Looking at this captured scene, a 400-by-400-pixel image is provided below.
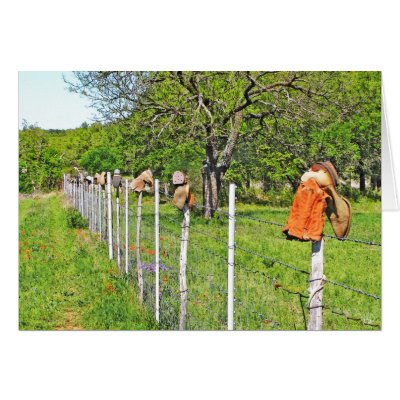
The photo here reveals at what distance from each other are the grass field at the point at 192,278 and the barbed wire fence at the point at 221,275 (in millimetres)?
10

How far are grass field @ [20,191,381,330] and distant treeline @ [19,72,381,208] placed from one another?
29cm

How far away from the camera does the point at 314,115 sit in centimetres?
636

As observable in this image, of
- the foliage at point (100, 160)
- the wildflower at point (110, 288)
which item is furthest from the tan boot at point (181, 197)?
the foliage at point (100, 160)

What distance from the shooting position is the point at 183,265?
197 inches

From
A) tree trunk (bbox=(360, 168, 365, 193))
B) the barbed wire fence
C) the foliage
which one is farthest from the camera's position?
the foliage

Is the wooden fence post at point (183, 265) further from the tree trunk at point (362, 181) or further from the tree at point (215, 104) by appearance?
the tree trunk at point (362, 181)

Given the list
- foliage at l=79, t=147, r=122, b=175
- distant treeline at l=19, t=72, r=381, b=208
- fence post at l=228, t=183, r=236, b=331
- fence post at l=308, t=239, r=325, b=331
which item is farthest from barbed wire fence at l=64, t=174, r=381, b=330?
fence post at l=308, t=239, r=325, b=331

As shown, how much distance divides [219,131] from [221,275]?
1.22 metres

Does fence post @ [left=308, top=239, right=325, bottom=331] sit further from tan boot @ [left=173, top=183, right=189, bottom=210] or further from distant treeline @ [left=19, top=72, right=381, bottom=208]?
distant treeline @ [left=19, top=72, right=381, bottom=208]

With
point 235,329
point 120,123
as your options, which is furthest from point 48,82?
point 235,329

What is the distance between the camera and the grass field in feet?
17.5

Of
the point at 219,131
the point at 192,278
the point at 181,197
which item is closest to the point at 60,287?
the point at 192,278

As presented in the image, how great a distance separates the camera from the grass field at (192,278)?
17.5 ft

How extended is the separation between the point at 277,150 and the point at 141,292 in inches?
63.0
